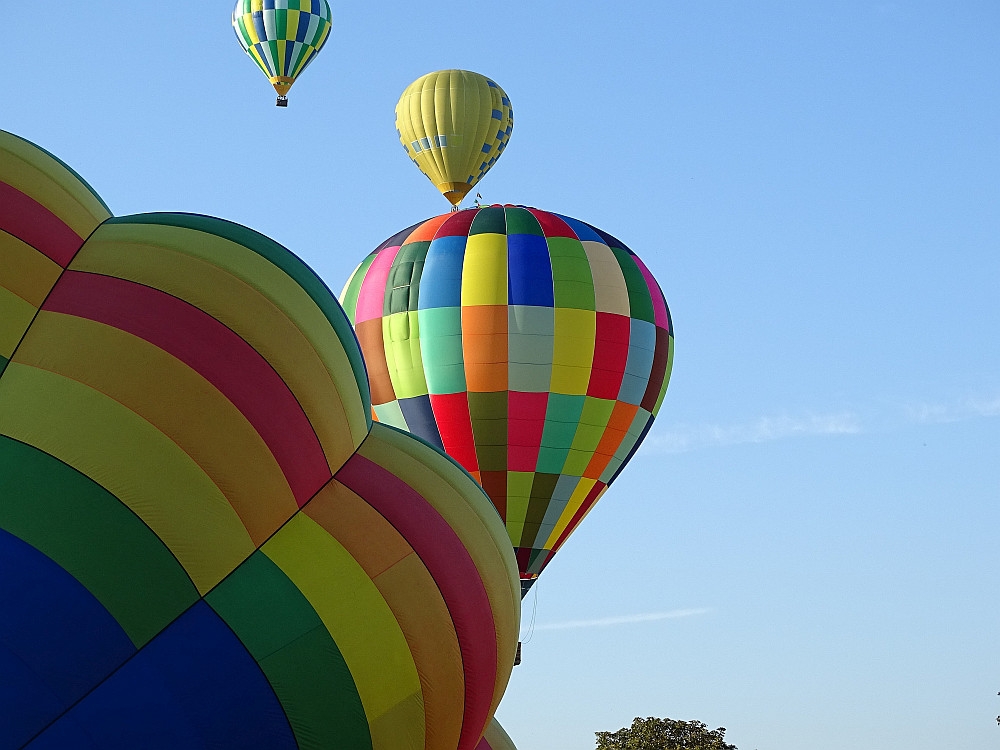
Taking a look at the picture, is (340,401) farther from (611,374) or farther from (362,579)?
(611,374)

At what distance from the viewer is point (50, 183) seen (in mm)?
8227

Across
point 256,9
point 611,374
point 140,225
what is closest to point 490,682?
point 140,225

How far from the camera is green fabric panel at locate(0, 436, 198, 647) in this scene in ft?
22.3

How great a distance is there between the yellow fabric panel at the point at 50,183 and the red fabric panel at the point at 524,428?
8.21 meters

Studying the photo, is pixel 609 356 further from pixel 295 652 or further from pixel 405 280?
pixel 295 652

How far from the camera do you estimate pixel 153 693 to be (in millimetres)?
6855

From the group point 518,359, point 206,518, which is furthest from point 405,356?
point 206,518

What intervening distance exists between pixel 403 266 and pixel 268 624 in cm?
997

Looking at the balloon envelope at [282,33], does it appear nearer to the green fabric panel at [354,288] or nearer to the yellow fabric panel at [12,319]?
the green fabric panel at [354,288]

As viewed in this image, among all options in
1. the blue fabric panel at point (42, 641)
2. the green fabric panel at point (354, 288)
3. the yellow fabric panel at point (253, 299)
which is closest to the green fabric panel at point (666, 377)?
the green fabric panel at point (354, 288)

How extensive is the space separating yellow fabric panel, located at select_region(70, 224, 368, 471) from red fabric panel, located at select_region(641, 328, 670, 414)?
359 inches

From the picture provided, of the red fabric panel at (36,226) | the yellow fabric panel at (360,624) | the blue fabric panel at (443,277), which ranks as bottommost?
the yellow fabric panel at (360,624)

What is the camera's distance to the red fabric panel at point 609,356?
16.6 metres

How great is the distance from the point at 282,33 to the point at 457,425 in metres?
10.7
